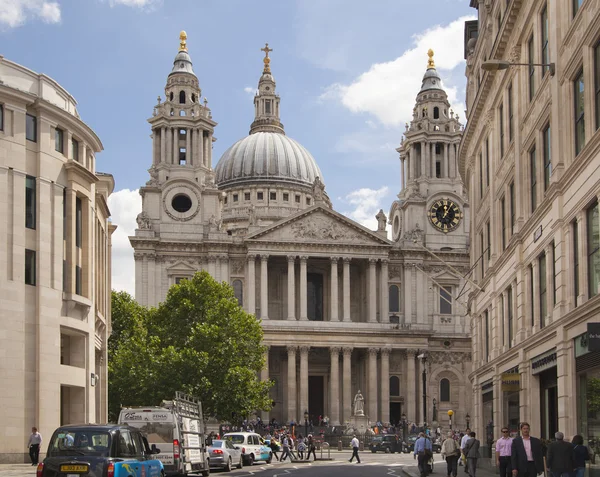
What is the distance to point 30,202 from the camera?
43156mm

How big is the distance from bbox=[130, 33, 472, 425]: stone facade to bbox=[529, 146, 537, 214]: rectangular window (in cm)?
5997

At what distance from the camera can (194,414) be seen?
3791 cm

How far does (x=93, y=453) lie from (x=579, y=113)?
1507 cm

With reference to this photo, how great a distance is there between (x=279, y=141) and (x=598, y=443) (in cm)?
11263

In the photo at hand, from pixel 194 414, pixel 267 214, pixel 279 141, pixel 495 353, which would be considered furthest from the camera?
pixel 279 141

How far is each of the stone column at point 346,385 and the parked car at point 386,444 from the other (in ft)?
70.0

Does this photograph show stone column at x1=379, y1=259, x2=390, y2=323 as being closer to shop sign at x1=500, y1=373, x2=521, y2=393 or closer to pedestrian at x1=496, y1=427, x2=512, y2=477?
shop sign at x1=500, y1=373, x2=521, y2=393

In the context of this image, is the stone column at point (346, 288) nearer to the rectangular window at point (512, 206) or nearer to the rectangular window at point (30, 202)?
the rectangular window at point (30, 202)

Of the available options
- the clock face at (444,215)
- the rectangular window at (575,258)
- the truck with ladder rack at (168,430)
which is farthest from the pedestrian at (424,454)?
the clock face at (444,215)

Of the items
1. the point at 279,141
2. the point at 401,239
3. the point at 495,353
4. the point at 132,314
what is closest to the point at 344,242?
the point at 401,239

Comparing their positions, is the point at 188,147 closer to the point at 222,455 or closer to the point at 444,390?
the point at 444,390

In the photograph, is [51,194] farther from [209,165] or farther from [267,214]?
[267,214]

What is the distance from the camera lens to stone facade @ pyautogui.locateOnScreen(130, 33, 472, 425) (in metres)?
96.4

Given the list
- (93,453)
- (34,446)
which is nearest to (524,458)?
(93,453)
